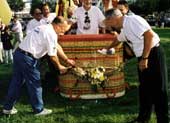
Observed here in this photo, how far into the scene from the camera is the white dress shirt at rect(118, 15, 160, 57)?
615cm

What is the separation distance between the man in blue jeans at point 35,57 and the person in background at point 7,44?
784 cm

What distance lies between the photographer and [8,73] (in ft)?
39.8

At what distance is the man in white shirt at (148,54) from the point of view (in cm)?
614

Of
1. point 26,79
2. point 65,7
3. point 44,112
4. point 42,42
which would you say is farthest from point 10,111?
point 65,7

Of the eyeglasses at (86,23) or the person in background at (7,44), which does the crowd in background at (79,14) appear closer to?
the eyeglasses at (86,23)

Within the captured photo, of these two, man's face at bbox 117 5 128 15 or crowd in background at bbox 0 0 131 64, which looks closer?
man's face at bbox 117 5 128 15

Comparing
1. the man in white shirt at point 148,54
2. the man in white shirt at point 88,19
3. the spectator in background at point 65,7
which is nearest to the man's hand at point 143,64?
the man in white shirt at point 148,54

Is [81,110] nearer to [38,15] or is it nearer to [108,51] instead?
[108,51]

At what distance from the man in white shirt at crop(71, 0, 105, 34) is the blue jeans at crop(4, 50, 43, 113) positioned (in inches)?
69.9

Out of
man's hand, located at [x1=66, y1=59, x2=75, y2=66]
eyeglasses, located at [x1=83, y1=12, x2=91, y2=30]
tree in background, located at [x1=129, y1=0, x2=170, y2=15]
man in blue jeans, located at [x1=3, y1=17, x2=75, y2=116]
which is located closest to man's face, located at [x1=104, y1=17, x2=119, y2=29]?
man in blue jeans, located at [x1=3, y1=17, x2=75, y2=116]

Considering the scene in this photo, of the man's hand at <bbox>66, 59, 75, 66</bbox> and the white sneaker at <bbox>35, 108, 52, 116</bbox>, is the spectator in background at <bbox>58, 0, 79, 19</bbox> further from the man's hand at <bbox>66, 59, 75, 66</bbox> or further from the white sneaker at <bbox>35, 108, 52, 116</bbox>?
the white sneaker at <bbox>35, 108, 52, 116</bbox>

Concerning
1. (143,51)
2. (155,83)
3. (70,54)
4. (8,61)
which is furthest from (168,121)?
(8,61)

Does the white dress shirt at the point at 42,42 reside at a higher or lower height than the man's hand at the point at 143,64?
higher

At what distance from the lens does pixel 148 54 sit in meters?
6.16
